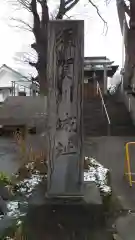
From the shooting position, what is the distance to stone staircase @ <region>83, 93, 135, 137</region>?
1431 centimetres

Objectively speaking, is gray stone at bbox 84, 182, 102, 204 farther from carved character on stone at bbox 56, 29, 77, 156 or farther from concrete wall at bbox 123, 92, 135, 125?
concrete wall at bbox 123, 92, 135, 125

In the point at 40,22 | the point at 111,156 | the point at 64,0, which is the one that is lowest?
the point at 111,156

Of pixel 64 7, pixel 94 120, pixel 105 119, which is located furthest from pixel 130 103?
pixel 64 7

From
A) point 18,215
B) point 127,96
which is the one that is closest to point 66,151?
point 18,215

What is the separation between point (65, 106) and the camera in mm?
5219

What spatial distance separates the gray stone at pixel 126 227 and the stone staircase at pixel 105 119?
8.55 metres

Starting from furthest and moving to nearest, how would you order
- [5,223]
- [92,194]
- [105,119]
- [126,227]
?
1. [105,119]
2. [92,194]
3. [126,227]
4. [5,223]

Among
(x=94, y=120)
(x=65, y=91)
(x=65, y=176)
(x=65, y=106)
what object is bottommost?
(x=94, y=120)

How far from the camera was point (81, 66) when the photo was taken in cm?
519

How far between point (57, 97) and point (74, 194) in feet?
4.86

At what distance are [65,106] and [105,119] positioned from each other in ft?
35.7

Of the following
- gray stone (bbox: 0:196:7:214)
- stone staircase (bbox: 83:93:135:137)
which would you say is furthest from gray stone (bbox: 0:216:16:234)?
stone staircase (bbox: 83:93:135:137)

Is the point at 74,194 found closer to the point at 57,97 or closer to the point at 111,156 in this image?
the point at 57,97

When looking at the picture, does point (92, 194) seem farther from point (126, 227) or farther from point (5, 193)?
point (5, 193)
